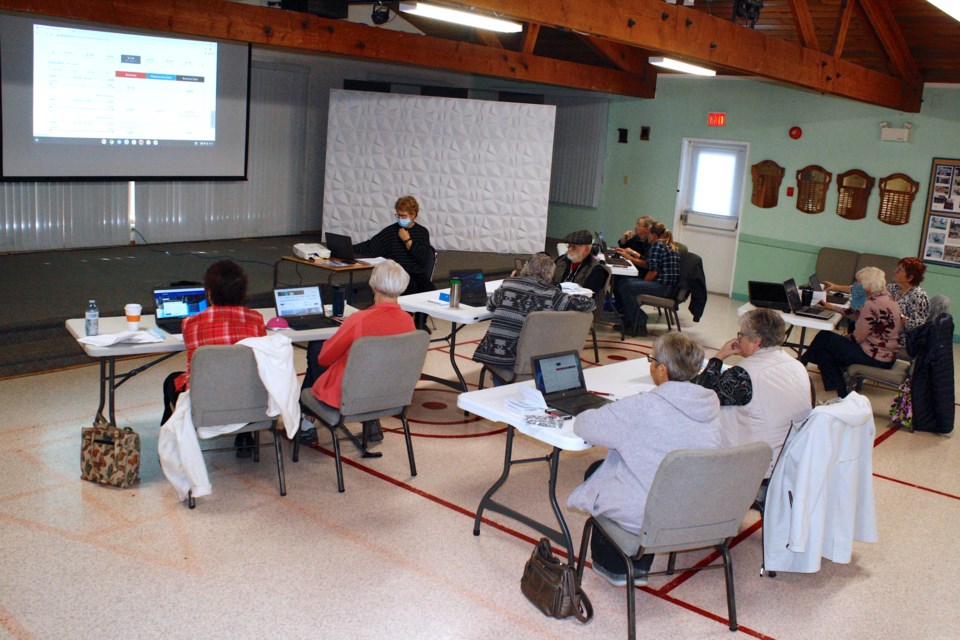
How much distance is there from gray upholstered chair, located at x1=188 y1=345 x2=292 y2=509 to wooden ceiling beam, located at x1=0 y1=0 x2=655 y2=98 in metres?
4.04

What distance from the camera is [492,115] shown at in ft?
36.3

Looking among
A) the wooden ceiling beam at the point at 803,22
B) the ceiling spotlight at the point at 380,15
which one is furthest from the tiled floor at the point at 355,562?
the ceiling spotlight at the point at 380,15

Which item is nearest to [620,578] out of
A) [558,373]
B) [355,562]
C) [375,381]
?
[558,373]

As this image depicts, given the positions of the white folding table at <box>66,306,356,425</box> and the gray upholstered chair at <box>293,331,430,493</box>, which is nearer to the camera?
the gray upholstered chair at <box>293,331,430,493</box>

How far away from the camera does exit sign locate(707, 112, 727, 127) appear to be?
1138cm

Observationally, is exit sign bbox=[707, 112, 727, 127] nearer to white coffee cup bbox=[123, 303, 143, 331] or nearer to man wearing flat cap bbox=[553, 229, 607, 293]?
man wearing flat cap bbox=[553, 229, 607, 293]

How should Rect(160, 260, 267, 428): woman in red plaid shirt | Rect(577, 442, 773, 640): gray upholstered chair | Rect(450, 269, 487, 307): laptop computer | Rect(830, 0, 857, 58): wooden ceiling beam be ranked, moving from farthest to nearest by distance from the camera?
Rect(830, 0, 857, 58): wooden ceiling beam → Rect(450, 269, 487, 307): laptop computer → Rect(160, 260, 267, 428): woman in red plaid shirt → Rect(577, 442, 773, 640): gray upholstered chair

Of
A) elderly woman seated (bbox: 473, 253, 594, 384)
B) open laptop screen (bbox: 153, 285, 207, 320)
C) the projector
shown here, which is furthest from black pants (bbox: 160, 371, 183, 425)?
the projector

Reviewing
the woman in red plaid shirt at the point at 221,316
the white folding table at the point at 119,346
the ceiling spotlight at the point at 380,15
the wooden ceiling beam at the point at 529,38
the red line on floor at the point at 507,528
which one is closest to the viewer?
the red line on floor at the point at 507,528

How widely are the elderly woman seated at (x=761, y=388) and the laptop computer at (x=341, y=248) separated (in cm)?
403

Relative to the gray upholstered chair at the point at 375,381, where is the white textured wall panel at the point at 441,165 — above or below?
above

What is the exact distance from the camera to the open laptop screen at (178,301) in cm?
488

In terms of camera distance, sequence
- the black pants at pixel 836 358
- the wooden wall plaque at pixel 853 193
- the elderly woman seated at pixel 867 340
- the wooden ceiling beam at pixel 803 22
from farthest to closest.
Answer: the wooden wall plaque at pixel 853 193 → the wooden ceiling beam at pixel 803 22 → the black pants at pixel 836 358 → the elderly woman seated at pixel 867 340

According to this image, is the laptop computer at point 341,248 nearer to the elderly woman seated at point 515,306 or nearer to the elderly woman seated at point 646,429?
the elderly woman seated at point 515,306
